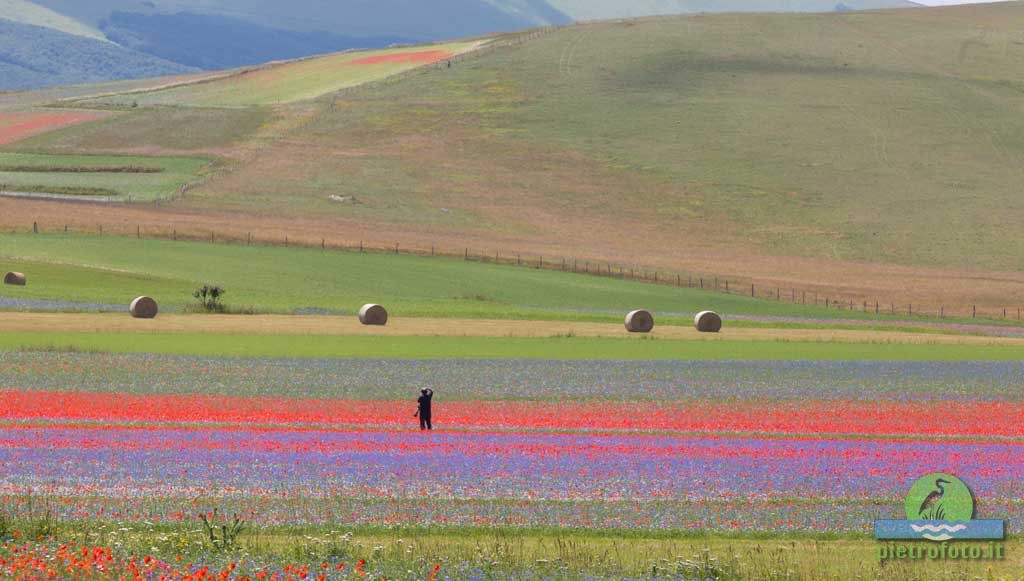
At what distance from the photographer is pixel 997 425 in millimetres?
34062

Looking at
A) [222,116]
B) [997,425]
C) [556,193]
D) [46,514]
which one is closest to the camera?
[46,514]

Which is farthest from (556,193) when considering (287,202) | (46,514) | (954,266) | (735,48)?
(46,514)

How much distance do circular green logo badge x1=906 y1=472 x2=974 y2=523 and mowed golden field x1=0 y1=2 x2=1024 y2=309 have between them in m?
64.7

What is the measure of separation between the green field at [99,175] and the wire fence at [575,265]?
55.9 feet

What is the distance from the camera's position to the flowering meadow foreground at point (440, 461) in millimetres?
17719

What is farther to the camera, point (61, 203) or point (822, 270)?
point (61, 203)

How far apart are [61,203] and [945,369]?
247 ft

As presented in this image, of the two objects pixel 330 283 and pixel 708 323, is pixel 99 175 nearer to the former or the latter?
pixel 330 283

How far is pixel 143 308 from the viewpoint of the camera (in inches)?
2386

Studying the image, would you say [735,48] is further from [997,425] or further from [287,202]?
[997,425]

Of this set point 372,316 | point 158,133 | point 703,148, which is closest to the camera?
point 372,316

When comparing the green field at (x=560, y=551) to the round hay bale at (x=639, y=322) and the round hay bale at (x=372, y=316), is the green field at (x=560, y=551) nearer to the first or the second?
the round hay bale at (x=372, y=316)

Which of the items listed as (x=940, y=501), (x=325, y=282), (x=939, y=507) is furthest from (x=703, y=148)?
(x=939, y=507)

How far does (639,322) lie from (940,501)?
137 feet
